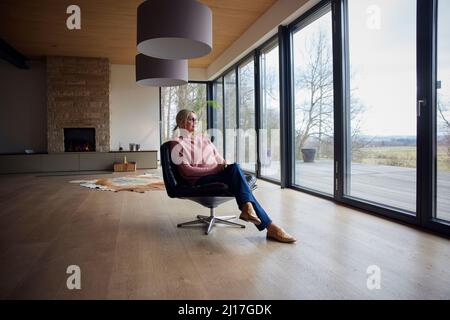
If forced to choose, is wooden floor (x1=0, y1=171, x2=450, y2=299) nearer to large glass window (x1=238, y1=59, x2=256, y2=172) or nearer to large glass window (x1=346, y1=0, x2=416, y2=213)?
large glass window (x1=346, y1=0, x2=416, y2=213)

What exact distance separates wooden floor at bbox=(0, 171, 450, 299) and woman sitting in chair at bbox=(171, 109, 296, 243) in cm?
16

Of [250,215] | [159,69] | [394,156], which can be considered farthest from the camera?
[159,69]

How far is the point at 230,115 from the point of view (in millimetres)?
8609

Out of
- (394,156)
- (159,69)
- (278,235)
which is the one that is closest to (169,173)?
(278,235)

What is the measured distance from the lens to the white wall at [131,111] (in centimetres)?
962

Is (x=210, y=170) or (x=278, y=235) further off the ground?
(x=210, y=170)

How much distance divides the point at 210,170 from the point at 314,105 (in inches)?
93.6

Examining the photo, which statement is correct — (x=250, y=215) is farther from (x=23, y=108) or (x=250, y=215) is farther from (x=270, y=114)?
(x=23, y=108)

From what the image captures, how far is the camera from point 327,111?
4492mm

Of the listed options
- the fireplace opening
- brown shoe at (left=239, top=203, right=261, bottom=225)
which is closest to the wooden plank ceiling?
the fireplace opening

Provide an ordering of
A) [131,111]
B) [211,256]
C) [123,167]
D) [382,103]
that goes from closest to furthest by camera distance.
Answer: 1. [211,256]
2. [382,103]
3. [123,167]
4. [131,111]

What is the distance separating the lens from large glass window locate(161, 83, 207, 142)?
32.8 ft

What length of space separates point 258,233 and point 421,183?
1.44m

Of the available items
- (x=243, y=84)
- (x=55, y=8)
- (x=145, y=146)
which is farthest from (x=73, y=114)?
(x=243, y=84)
